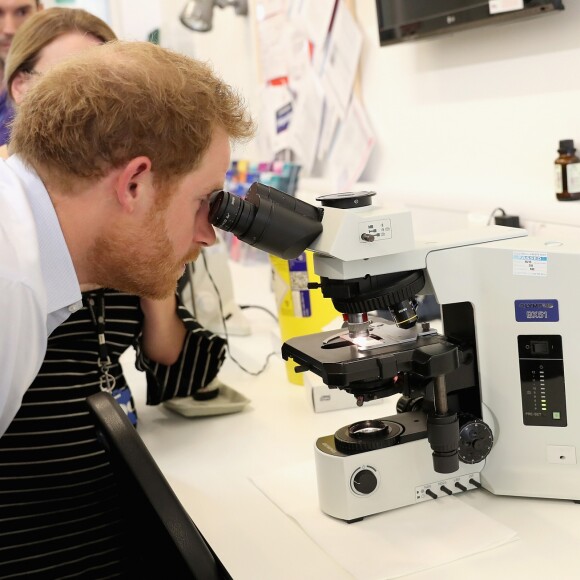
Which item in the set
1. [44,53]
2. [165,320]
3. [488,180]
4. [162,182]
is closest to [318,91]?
[488,180]

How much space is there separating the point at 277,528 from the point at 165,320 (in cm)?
63

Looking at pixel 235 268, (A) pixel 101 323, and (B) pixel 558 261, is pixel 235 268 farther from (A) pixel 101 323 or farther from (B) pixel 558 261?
(B) pixel 558 261

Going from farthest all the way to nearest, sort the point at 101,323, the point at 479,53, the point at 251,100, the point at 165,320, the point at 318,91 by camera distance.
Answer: the point at 251,100, the point at 318,91, the point at 479,53, the point at 165,320, the point at 101,323

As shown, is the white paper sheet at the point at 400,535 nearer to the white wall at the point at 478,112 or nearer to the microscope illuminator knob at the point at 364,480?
the microscope illuminator knob at the point at 364,480

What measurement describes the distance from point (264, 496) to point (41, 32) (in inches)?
48.1

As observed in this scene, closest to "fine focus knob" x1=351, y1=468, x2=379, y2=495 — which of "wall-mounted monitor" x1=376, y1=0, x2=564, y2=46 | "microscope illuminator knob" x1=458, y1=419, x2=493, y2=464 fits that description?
"microscope illuminator knob" x1=458, y1=419, x2=493, y2=464

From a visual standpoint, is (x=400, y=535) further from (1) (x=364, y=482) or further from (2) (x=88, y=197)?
(2) (x=88, y=197)

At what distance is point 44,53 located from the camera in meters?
1.86

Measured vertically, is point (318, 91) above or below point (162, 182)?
above

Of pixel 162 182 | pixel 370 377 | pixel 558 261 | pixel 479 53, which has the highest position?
pixel 479 53

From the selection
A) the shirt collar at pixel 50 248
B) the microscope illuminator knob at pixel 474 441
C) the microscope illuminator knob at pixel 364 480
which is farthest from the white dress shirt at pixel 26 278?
the microscope illuminator knob at pixel 474 441

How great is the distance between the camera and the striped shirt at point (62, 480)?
1389mm

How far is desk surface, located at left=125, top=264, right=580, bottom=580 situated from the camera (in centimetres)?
102

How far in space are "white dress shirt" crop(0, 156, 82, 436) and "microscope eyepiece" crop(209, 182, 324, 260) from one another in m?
0.23
